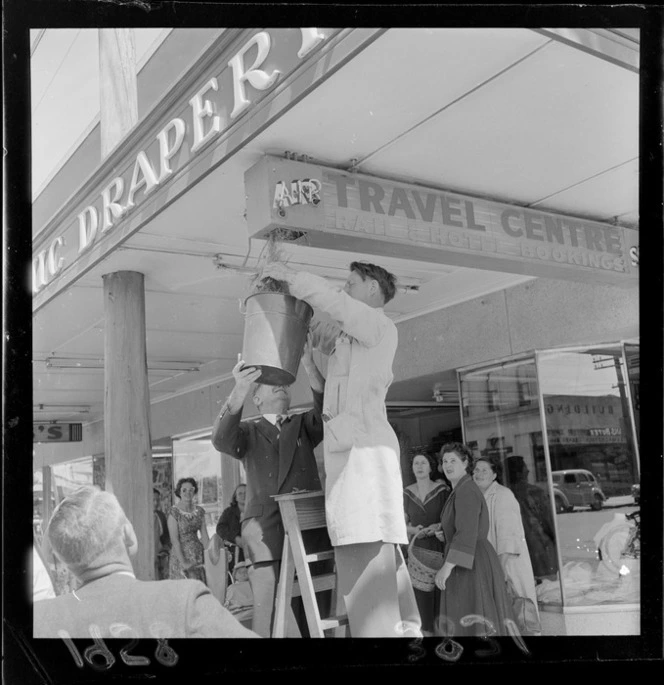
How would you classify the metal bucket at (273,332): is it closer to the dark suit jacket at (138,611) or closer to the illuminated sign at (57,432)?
the illuminated sign at (57,432)

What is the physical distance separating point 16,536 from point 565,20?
2068 millimetres

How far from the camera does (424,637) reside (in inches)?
88.7

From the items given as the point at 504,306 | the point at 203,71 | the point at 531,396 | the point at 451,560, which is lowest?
the point at 451,560

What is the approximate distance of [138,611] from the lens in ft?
7.29

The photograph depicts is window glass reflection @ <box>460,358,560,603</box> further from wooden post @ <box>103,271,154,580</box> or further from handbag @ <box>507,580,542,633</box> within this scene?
wooden post @ <box>103,271,154,580</box>

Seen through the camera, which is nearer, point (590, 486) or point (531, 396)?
point (590, 486)

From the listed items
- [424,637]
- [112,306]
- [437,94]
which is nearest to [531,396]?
[424,637]

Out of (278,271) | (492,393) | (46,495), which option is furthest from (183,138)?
(492,393)

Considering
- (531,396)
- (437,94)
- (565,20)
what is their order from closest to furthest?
(565,20)
(437,94)
(531,396)

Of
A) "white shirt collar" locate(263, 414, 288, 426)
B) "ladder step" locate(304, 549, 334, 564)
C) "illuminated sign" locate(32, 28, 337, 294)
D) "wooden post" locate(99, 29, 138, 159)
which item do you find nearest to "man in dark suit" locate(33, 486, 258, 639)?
"ladder step" locate(304, 549, 334, 564)

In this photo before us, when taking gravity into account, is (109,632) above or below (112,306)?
below

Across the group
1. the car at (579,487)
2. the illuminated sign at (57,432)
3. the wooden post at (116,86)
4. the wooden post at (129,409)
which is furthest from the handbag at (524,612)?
the wooden post at (116,86)

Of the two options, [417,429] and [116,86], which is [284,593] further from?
[116,86]

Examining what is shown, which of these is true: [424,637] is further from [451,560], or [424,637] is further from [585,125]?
[585,125]
